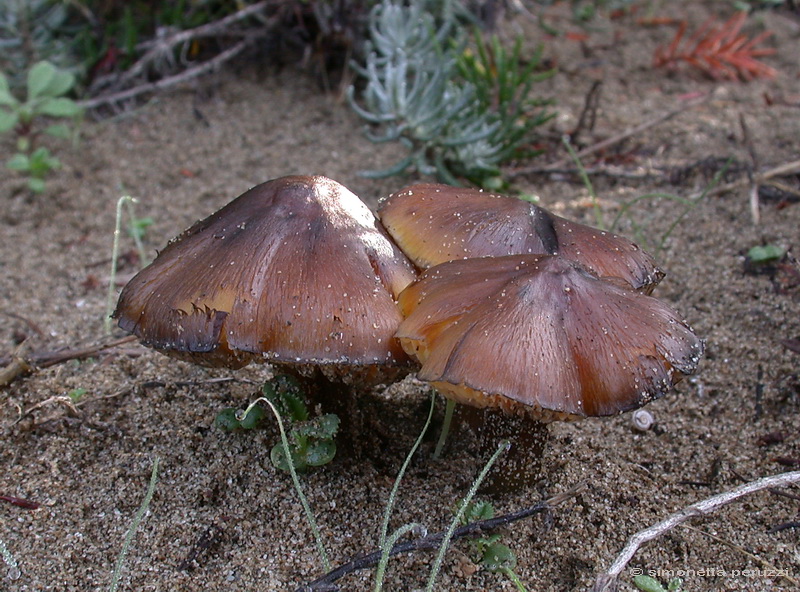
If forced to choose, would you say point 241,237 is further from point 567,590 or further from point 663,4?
point 663,4

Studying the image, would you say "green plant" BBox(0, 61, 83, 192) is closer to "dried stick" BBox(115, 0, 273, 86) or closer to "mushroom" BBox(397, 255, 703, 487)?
"dried stick" BBox(115, 0, 273, 86)

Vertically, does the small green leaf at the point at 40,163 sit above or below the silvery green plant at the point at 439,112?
below

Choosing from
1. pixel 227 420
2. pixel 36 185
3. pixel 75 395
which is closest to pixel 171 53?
pixel 36 185

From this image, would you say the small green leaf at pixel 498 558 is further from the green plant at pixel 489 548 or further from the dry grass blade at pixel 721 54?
the dry grass blade at pixel 721 54

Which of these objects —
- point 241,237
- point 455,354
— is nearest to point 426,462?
point 455,354

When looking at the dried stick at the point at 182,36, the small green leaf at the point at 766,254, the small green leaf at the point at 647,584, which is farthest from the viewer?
the dried stick at the point at 182,36

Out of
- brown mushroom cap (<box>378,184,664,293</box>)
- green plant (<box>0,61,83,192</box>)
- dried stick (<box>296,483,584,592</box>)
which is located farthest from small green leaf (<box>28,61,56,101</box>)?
dried stick (<box>296,483,584,592</box>)

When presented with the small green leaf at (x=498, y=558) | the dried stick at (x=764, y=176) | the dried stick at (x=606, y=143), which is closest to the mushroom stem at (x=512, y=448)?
the small green leaf at (x=498, y=558)

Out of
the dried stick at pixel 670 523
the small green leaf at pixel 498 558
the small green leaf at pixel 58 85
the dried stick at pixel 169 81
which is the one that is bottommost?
the small green leaf at pixel 498 558
